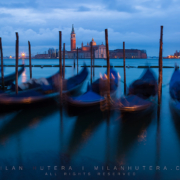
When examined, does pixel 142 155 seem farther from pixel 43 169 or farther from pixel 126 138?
pixel 43 169

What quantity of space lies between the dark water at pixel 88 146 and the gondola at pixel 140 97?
A: 14.1 inches

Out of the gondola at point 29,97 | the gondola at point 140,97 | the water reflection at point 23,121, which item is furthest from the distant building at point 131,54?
the water reflection at point 23,121

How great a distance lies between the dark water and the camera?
2.97 meters

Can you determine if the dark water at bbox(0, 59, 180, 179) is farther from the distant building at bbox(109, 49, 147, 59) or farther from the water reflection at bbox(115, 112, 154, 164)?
the distant building at bbox(109, 49, 147, 59)

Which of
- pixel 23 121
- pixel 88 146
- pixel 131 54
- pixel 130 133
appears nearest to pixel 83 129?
pixel 88 146

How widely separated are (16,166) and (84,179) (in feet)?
3.38

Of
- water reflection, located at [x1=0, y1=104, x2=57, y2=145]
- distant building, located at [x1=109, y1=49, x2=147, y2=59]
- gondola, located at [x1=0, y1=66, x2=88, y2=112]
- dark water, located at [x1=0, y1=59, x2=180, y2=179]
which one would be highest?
distant building, located at [x1=109, y1=49, x2=147, y2=59]

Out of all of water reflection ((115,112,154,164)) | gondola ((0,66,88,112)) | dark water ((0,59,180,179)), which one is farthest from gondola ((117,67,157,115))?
gondola ((0,66,88,112))

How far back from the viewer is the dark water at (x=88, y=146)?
2.97 m

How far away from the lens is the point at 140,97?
220 inches

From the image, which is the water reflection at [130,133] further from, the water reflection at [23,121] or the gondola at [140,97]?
the water reflection at [23,121]

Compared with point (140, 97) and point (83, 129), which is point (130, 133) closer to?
point (83, 129)

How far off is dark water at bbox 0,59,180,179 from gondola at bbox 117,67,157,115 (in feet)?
1.18

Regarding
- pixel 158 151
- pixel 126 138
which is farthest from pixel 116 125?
pixel 158 151
